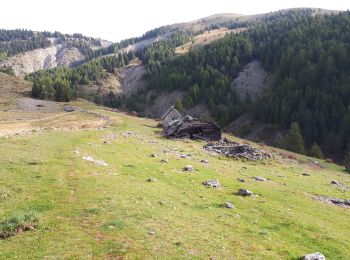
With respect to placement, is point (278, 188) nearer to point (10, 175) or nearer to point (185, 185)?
point (185, 185)

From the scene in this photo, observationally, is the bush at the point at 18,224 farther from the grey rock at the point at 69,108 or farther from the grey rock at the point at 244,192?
the grey rock at the point at 69,108

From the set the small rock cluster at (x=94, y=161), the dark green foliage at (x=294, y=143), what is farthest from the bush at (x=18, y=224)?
the dark green foliage at (x=294, y=143)

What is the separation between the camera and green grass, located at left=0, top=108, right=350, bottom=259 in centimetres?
1725

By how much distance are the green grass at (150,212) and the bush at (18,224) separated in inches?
16.8

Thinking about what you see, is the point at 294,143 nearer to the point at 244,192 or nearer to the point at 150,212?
the point at 244,192

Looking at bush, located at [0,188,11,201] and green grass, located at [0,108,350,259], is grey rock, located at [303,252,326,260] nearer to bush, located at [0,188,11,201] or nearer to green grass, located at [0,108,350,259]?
green grass, located at [0,108,350,259]

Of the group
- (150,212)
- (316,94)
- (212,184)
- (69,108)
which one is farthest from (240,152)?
(316,94)

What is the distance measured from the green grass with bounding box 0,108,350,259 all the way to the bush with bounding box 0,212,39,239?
43 centimetres

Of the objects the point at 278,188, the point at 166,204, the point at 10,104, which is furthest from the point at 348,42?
the point at 166,204

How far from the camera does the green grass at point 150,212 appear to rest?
17250mm

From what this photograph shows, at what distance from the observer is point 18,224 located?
18750 mm

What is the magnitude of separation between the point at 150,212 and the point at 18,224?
726 cm

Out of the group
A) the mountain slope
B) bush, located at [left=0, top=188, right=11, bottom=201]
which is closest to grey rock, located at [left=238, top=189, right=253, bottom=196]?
the mountain slope

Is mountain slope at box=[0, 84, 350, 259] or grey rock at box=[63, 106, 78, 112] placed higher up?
mountain slope at box=[0, 84, 350, 259]
